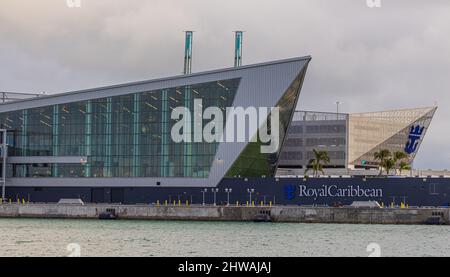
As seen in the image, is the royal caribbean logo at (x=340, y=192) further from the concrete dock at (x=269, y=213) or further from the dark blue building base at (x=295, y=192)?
the concrete dock at (x=269, y=213)

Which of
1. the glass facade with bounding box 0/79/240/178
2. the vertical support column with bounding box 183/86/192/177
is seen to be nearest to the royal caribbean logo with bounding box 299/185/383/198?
the glass facade with bounding box 0/79/240/178

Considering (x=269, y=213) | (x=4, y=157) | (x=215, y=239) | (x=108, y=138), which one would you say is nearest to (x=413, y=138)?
(x=108, y=138)

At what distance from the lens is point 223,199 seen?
109 meters

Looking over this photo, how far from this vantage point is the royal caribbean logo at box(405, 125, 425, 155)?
500 ft

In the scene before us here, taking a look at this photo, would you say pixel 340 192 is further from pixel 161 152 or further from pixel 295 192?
pixel 161 152

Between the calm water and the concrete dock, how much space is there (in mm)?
4041

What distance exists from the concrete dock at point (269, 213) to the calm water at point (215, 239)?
159 inches

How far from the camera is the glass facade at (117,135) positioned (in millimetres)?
109812

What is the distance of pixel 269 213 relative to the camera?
327 feet

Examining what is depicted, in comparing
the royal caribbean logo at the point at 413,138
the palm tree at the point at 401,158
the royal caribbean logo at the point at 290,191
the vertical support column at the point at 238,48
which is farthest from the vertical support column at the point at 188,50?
the royal caribbean logo at the point at 413,138

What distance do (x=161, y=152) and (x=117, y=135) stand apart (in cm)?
609
